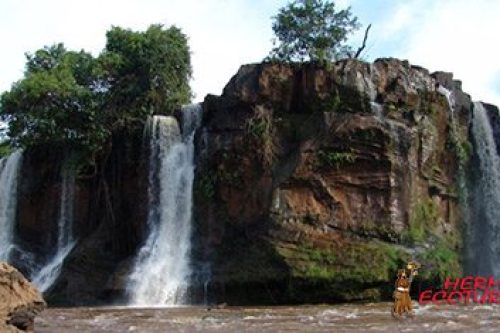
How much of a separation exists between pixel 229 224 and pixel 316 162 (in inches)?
145

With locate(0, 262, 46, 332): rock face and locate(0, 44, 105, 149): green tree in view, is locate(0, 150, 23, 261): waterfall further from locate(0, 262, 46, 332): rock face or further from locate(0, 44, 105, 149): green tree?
locate(0, 262, 46, 332): rock face

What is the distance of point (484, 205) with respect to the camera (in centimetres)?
2689

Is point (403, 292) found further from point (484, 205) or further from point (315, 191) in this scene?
point (484, 205)

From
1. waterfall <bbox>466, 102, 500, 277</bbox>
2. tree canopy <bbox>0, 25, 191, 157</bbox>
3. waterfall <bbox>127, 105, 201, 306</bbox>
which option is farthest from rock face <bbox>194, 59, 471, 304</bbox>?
tree canopy <bbox>0, 25, 191, 157</bbox>

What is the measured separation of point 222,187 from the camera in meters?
23.9

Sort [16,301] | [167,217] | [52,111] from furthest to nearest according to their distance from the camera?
[52,111], [167,217], [16,301]

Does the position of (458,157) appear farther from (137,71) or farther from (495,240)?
(137,71)

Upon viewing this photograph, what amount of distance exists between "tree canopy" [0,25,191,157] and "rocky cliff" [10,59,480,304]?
163 inches

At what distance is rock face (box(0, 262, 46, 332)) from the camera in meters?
10.2

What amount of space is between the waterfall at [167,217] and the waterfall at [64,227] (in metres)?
4.92

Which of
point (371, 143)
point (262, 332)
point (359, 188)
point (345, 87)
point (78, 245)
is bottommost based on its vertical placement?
point (262, 332)

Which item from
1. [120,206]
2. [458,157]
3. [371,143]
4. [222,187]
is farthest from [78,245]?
[458,157]

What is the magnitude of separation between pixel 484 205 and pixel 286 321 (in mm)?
14944

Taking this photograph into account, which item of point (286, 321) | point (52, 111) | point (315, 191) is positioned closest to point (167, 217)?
point (315, 191)
